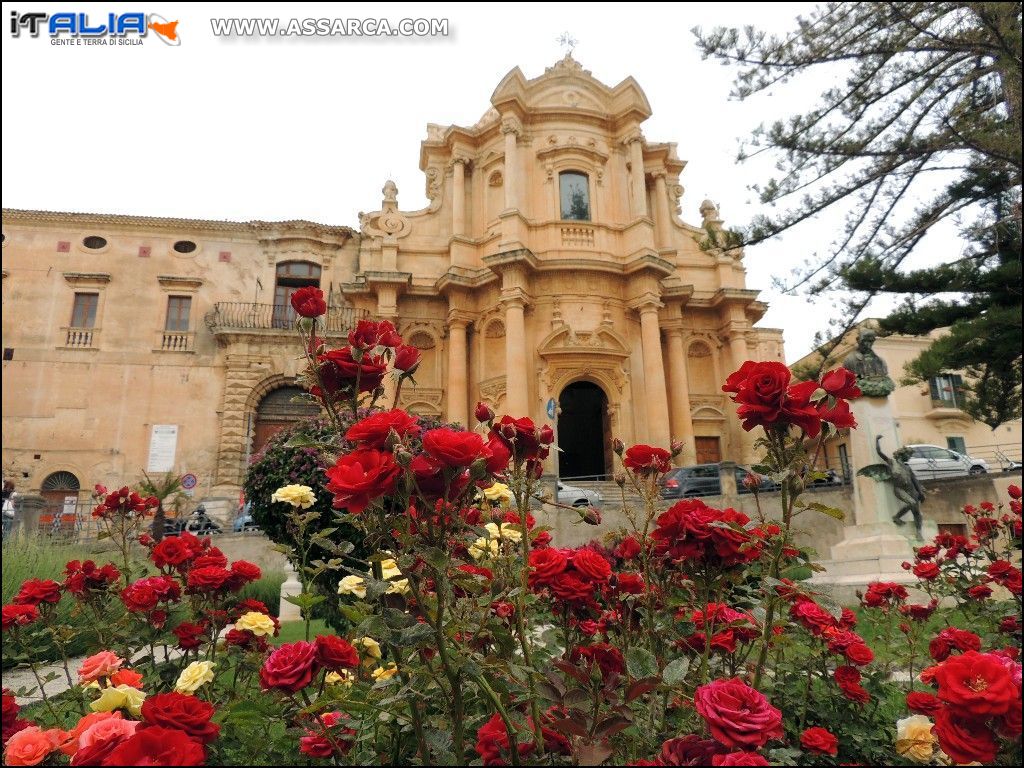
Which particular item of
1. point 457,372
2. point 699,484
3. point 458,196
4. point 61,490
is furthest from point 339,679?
point 61,490

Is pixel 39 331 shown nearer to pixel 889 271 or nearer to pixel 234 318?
pixel 234 318

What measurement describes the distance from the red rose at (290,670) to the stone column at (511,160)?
61.4ft

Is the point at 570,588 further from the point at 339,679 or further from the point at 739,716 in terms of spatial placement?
the point at 339,679

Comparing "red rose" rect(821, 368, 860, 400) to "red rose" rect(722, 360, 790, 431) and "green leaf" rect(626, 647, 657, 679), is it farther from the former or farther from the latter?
"green leaf" rect(626, 647, 657, 679)

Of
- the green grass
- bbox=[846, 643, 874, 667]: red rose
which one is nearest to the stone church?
the green grass

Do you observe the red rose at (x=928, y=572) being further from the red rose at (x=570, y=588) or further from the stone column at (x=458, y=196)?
the stone column at (x=458, y=196)

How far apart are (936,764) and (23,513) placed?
59.4 ft

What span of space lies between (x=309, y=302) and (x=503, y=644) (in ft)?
4.21

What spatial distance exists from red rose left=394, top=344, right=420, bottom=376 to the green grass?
5785 mm

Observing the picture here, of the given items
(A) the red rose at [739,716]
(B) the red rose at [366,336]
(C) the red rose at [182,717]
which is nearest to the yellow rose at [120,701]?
(C) the red rose at [182,717]

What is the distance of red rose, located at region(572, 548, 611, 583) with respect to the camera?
1841mm

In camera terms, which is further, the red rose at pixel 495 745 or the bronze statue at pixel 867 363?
the bronze statue at pixel 867 363

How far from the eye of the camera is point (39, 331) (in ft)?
69.5

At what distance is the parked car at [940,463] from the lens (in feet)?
53.4
